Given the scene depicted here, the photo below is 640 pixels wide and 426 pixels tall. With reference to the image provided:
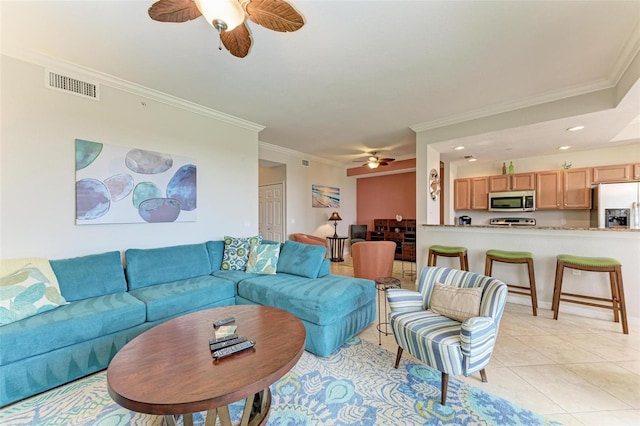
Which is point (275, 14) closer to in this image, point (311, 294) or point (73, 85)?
point (311, 294)

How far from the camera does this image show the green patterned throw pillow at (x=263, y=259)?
128 inches

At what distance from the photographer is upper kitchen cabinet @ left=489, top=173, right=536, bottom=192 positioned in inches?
203

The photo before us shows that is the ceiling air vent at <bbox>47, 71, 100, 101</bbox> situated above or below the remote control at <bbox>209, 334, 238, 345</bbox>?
above

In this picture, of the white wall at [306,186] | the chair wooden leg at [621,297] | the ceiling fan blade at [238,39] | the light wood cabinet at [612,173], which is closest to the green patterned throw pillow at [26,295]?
the ceiling fan blade at [238,39]

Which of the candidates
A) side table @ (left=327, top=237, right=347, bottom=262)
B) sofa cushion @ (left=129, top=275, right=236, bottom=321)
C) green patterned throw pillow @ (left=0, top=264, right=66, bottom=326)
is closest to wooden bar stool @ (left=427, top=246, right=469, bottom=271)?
sofa cushion @ (left=129, top=275, right=236, bottom=321)

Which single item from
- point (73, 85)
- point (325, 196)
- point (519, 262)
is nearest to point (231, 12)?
point (73, 85)

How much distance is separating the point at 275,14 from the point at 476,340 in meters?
2.36

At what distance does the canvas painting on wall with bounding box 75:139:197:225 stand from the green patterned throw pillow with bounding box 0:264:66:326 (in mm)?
717

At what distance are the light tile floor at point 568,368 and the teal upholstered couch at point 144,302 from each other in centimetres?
62

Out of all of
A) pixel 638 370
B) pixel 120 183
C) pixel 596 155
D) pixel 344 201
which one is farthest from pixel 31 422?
pixel 596 155

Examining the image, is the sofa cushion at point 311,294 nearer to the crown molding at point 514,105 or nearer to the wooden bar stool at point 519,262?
the wooden bar stool at point 519,262

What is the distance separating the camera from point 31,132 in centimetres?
238

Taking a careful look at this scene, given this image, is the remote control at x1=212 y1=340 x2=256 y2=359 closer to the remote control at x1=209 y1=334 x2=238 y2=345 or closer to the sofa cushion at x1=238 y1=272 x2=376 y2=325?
the remote control at x1=209 y1=334 x2=238 y2=345

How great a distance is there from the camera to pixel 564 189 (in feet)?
15.9
